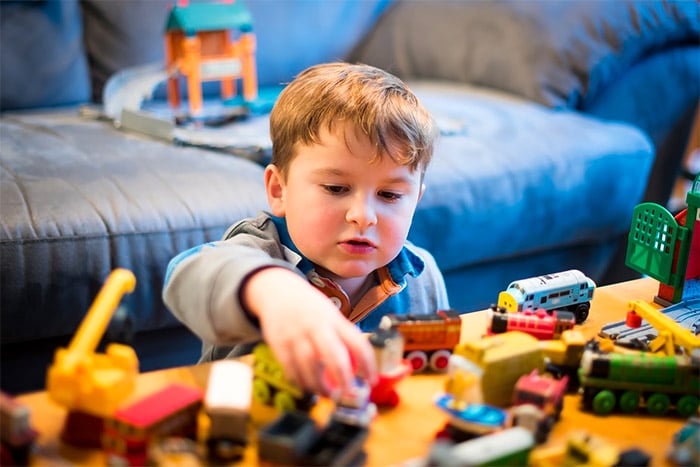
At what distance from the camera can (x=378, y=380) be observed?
0.65 meters

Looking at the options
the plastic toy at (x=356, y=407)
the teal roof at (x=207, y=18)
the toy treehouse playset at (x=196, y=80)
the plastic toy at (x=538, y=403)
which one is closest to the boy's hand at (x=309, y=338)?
the plastic toy at (x=356, y=407)

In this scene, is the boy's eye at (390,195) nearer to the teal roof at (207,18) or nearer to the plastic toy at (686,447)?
the plastic toy at (686,447)

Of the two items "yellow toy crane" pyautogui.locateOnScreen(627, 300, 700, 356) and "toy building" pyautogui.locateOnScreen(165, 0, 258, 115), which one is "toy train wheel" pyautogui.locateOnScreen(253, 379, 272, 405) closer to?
"yellow toy crane" pyautogui.locateOnScreen(627, 300, 700, 356)

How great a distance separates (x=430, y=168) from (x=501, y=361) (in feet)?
2.79

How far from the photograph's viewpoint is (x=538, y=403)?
0.63 m

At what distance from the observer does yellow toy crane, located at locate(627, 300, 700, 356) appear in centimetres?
73

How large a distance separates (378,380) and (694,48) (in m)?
1.66

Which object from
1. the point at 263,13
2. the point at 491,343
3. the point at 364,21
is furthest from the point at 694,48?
the point at 491,343

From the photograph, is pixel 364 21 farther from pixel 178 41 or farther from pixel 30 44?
pixel 30 44

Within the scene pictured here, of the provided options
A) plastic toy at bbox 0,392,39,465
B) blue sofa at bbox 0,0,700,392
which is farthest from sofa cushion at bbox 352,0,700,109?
plastic toy at bbox 0,392,39,465

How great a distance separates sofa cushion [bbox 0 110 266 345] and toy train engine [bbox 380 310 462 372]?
504 millimetres

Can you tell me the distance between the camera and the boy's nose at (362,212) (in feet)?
2.74

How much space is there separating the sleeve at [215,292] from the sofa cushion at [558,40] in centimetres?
132

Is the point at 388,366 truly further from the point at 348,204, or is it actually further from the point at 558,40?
the point at 558,40
